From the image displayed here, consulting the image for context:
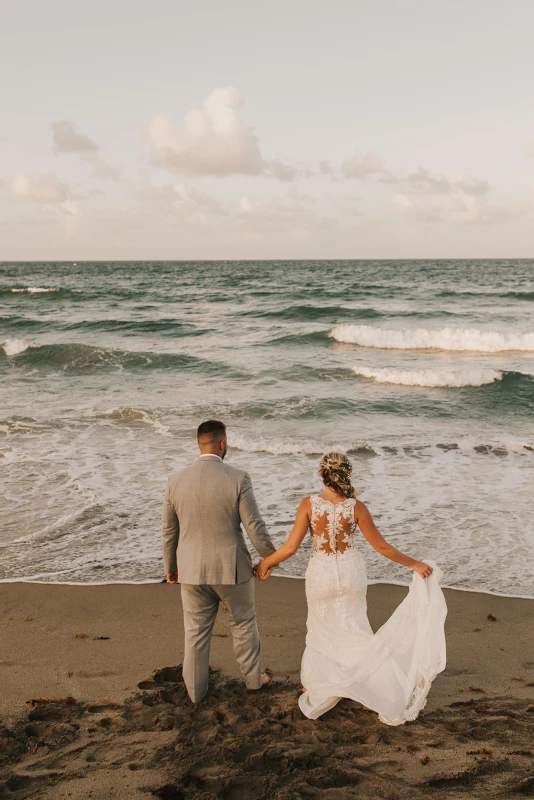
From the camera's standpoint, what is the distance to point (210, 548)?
13.7ft

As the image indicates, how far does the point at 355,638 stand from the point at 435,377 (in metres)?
14.0

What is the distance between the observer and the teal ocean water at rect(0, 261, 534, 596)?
24.1ft

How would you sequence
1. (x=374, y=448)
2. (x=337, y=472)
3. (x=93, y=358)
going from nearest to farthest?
1. (x=337, y=472)
2. (x=374, y=448)
3. (x=93, y=358)

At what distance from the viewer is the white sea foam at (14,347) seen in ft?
73.2

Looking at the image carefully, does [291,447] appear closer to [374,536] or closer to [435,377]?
[374,536]

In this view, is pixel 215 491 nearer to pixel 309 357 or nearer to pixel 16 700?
pixel 16 700

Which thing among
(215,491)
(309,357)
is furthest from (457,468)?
(309,357)

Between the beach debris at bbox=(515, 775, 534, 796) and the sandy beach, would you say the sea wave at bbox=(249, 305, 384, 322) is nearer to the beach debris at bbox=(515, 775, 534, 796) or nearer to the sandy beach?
the sandy beach

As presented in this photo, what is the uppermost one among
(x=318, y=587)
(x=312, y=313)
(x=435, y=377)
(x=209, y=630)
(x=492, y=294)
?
(x=492, y=294)

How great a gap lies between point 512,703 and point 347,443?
298 inches

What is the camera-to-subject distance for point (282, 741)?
147 inches

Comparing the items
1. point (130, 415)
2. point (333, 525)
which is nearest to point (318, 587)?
point (333, 525)

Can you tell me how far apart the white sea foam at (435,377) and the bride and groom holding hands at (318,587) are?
13.7 m

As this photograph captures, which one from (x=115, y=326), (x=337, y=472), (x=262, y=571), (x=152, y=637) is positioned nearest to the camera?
(x=337, y=472)
